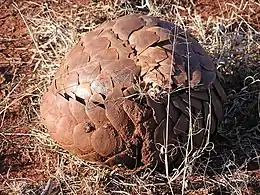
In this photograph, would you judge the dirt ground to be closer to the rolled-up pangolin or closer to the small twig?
the small twig

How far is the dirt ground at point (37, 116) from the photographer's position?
2.95 meters

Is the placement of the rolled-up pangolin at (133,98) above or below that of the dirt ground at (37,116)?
above

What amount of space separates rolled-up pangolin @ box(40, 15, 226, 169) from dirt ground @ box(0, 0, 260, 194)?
186 millimetres

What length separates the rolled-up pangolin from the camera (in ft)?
9.04

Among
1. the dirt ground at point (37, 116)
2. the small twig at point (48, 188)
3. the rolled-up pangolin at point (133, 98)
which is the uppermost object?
the rolled-up pangolin at point (133, 98)

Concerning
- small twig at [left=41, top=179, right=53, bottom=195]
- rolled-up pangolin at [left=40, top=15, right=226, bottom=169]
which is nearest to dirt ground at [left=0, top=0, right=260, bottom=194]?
small twig at [left=41, top=179, right=53, bottom=195]

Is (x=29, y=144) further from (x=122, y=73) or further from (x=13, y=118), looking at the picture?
(x=122, y=73)

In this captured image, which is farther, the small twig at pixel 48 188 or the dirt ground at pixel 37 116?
the dirt ground at pixel 37 116

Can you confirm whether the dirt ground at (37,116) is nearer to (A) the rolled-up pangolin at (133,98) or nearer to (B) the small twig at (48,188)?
(B) the small twig at (48,188)

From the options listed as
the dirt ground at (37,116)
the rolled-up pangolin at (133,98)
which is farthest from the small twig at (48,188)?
the rolled-up pangolin at (133,98)

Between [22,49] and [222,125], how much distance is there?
1.30m

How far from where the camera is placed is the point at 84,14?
13.6 ft

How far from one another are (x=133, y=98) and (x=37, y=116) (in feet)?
2.50

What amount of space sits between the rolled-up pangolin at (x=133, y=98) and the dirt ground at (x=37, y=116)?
0.61ft
